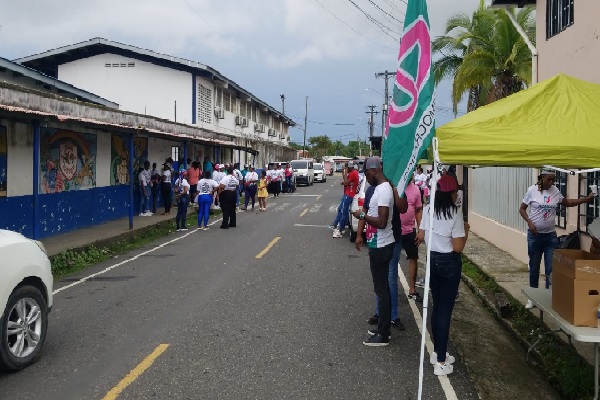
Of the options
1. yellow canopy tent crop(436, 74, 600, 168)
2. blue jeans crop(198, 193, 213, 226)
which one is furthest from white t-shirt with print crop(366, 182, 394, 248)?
blue jeans crop(198, 193, 213, 226)

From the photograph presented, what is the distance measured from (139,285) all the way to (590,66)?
7964 millimetres

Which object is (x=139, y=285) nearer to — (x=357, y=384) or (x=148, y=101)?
(x=357, y=384)

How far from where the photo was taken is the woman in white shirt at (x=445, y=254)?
17.9ft

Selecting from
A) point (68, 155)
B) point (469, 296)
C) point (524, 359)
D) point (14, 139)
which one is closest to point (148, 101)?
point (68, 155)

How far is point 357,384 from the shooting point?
511 centimetres

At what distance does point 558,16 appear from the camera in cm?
1043

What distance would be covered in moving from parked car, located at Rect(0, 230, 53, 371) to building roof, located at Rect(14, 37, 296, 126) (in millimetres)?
25994

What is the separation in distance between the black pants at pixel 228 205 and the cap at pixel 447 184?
11.5 m

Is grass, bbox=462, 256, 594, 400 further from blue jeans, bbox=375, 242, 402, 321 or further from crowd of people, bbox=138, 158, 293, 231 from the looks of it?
crowd of people, bbox=138, 158, 293, 231

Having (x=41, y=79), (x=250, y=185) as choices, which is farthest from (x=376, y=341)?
(x=41, y=79)

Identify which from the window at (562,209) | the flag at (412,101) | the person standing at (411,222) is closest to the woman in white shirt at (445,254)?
the flag at (412,101)

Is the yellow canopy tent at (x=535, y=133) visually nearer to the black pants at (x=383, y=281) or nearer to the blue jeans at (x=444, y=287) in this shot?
the blue jeans at (x=444, y=287)

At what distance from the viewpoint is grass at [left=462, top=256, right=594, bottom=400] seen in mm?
5152

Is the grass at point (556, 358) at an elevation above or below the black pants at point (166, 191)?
below
